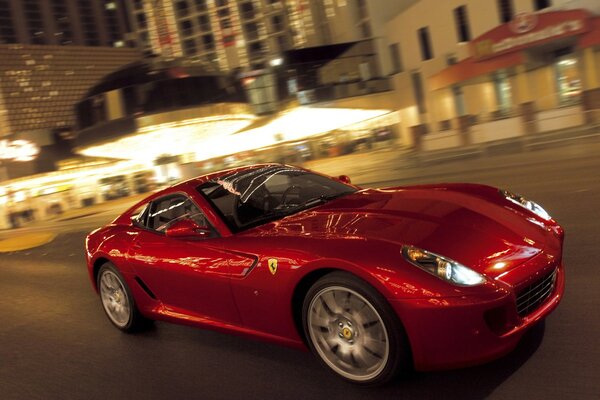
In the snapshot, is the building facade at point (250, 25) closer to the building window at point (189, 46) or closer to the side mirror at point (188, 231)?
the building window at point (189, 46)

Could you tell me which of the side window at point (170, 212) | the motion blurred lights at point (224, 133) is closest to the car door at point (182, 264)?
the side window at point (170, 212)

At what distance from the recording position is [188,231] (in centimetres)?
405

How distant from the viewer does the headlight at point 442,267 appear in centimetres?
296

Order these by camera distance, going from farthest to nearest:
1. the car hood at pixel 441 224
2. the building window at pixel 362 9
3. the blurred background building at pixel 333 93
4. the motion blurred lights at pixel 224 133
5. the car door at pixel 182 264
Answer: the building window at pixel 362 9
the motion blurred lights at pixel 224 133
the blurred background building at pixel 333 93
the car door at pixel 182 264
the car hood at pixel 441 224

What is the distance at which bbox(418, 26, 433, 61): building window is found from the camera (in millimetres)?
34656

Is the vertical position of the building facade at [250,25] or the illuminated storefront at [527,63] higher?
the building facade at [250,25]

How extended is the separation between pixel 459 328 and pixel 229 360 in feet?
6.01

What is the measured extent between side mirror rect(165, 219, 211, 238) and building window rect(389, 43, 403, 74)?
3621 centimetres

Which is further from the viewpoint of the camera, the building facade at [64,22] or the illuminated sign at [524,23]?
the building facade at [64,22]

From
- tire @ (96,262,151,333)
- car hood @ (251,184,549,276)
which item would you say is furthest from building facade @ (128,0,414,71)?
car hood @ (251,184,549,276)

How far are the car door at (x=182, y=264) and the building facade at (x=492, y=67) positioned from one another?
14754mm

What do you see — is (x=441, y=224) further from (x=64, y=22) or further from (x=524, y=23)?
(x=64, y=22)

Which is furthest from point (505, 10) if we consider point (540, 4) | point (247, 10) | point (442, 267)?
point (247, 10)

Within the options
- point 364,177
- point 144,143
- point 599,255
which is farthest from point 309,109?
point 599,255
